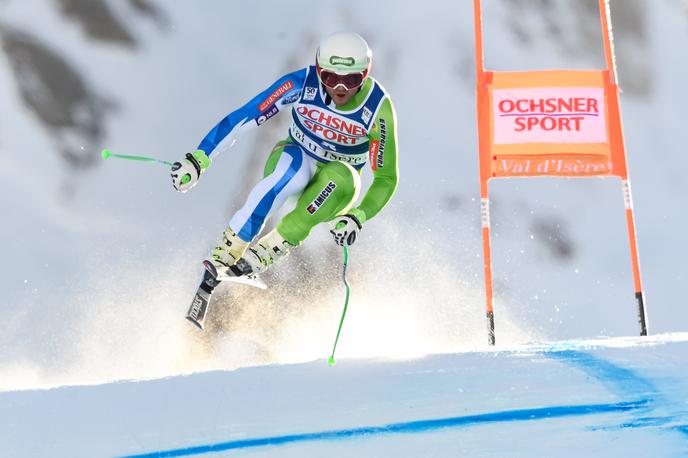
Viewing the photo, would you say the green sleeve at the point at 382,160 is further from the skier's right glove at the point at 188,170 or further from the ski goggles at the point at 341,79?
the skier's right glove at the point at 188,170

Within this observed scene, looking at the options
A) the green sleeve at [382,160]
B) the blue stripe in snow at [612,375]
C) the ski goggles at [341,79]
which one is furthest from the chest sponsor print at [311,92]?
the blue stripe in snow at [612,375]

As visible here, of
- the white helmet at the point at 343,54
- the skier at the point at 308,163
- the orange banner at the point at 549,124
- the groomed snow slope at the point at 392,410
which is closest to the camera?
the groomed snow slope at the point at 392,410

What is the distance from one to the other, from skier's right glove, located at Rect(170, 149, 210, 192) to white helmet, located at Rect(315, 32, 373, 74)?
2.47 feet

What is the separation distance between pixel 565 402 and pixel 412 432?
53cm

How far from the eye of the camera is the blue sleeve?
4.19m

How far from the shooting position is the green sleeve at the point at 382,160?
413 cm

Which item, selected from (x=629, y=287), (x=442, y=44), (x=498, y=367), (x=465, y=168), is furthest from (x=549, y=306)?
(x=498, y=367)

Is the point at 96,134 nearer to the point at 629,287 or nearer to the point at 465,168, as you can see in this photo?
the point at 465,168

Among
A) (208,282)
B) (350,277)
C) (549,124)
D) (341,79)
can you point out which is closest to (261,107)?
(341,79)

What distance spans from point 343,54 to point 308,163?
64cm

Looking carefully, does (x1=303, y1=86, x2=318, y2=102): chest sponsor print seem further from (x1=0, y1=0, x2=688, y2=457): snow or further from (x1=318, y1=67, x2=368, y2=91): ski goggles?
(x1=0, y1=0, x2=688, y2=457): snow

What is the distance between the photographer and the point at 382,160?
13.7 ft

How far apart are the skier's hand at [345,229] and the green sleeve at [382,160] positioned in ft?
0.21

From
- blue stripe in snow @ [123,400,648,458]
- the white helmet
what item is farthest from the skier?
blue stripe in snow @ [123,400,648,458]
